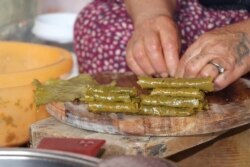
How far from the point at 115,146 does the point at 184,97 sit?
0.78 ft

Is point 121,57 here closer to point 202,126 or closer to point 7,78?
point 7,78

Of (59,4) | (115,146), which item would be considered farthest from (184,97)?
(59,4)

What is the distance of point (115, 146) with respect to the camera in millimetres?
1403

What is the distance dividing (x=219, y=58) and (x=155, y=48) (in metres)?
0.23

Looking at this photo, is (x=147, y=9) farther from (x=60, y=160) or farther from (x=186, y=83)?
(x=60, y=160)

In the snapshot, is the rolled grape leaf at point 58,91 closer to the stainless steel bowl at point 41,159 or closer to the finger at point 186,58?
the finger at point 186,58

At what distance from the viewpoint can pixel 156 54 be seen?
1.77 meters

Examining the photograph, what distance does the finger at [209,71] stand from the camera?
1.60 metres

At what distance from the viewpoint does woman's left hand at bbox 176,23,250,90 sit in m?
1.62

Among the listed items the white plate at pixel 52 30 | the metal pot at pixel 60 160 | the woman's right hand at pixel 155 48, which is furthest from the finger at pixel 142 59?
the white plate at pixel 52 30

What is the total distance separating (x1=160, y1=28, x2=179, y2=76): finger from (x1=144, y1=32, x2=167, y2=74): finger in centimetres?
1

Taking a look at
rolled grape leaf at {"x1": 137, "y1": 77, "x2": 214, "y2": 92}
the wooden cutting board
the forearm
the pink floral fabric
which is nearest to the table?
the wooden cutting board

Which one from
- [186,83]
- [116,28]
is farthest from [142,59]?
[116,28]

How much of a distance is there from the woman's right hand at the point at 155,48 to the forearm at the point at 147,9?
0.25 ft
